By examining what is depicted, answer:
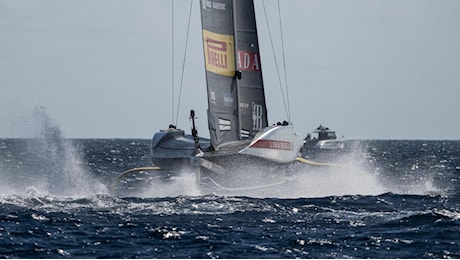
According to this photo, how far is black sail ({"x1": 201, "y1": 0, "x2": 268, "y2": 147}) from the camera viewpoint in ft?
96.3

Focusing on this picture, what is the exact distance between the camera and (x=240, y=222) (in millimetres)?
20250

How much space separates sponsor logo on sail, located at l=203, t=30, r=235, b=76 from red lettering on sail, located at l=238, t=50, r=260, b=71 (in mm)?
454

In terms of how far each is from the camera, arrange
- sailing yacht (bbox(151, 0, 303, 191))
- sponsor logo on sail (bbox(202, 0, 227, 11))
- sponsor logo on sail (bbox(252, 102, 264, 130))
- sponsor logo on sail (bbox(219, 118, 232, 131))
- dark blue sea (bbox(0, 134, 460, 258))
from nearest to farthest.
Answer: dark blue sea (bbox(0, 134, 460, 258)), sailing yacht (bbox(151, 0, 303, 191)), sponsor logo on sail (bbox(202, 0, 227, 11)), sponsor logo on sail (bbox(219, 118, 232, 131)), sponsor logo on sail (bbox(252, 102, 264, 130))

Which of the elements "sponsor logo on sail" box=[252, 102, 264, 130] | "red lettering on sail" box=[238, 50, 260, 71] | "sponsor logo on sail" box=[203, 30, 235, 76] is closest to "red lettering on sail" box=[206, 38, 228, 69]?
"sponsor logo on sail" box=[203, 30, 235, 76]

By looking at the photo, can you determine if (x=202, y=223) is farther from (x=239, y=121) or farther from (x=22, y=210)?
(x=239, y=121)

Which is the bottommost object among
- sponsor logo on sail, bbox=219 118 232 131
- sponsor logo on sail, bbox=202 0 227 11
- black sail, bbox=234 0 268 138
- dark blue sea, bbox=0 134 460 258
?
dark blue sea, bbox=0 134 460 258

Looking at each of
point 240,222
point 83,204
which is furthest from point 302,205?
point 83,204

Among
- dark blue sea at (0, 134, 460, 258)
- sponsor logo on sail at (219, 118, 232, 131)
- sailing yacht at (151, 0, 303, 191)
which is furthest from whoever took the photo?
sponsor logo on sail at (219, 118, 232, 131)

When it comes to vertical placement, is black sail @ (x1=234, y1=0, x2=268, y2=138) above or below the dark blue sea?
above

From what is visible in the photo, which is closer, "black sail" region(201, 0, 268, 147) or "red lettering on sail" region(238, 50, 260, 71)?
"black sail" region(201, 0, 268, 147)

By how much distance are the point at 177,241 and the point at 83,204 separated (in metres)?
7.33

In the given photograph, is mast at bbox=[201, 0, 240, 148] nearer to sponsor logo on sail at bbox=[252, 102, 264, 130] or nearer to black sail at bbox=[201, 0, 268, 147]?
black sail at bbox=[201, 0, 268, 147]

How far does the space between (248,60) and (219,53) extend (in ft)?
4.01

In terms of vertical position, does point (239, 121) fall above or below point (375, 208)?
above
